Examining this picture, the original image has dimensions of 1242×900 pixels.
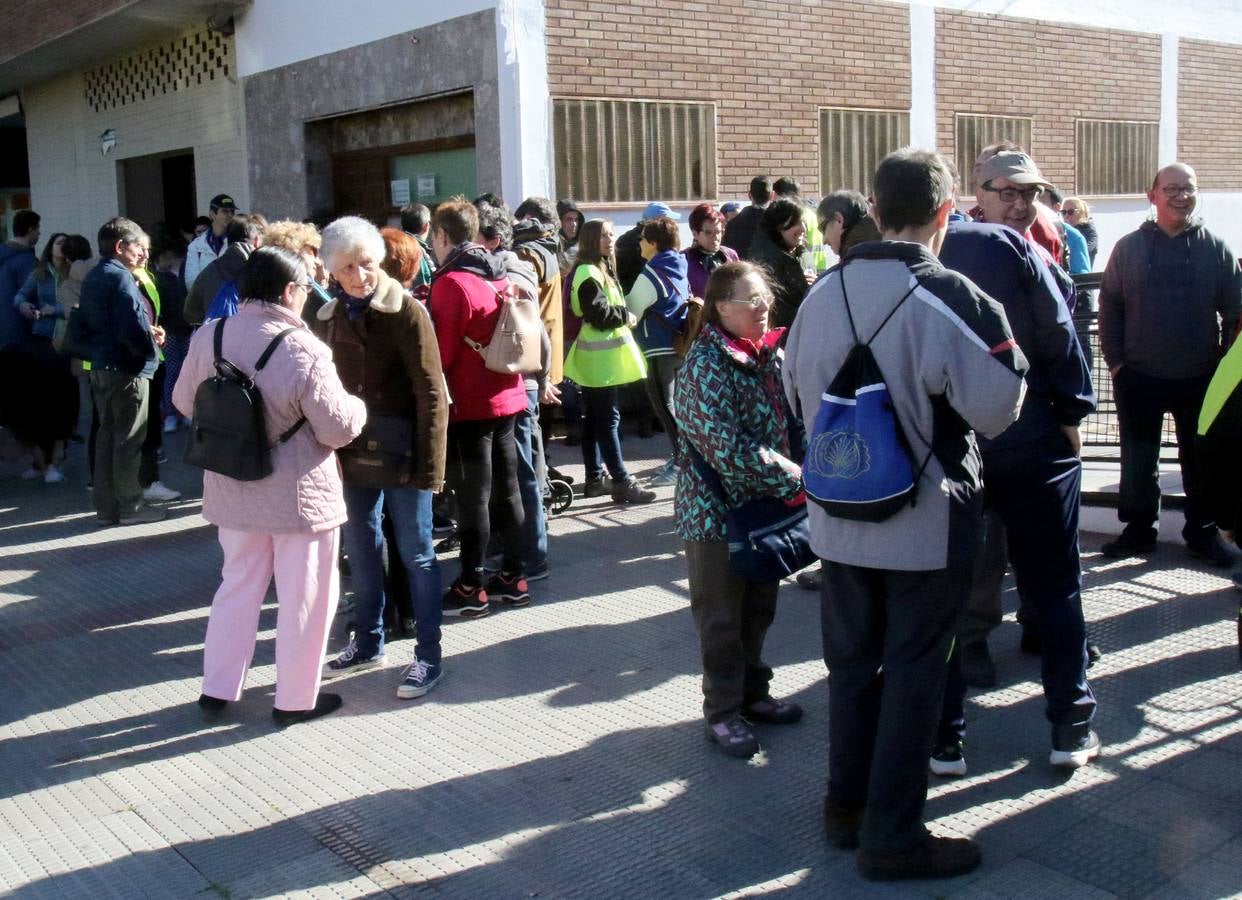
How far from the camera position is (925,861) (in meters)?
3.57

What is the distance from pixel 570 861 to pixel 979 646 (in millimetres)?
1983

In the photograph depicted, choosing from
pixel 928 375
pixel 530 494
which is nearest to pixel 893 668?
pixel 928 375

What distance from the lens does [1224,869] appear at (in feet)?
11.8

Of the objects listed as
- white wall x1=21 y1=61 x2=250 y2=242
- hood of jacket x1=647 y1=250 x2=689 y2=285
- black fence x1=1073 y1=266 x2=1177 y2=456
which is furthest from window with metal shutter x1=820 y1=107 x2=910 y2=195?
white wall x1=21 y1=61 x2=250 y2=242

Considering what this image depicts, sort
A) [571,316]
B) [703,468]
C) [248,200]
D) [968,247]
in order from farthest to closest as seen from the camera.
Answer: [248,200], [571,316], [703,468], [968,247]

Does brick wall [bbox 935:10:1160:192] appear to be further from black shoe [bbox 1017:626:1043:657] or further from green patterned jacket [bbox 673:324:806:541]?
green patterned jacket [bbox 673:324:806:541]

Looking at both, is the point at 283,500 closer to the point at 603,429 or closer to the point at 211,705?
the point at 211,705

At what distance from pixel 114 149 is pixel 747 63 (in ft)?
31.1

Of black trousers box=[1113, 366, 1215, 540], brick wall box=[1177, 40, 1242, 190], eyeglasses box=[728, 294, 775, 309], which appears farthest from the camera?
brick wall box=[1177, 40, 1242, 190]

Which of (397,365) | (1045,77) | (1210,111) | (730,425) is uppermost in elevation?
(1045,77)

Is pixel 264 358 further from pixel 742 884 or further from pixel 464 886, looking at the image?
pixel 742 884

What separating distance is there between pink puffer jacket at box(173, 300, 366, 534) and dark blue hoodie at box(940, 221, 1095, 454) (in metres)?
2.26

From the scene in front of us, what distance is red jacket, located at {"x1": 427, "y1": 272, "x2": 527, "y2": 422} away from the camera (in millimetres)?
5883

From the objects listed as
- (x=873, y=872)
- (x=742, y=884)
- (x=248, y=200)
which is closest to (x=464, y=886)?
(x=742, y=884)
